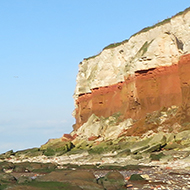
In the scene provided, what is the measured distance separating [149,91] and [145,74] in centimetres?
251

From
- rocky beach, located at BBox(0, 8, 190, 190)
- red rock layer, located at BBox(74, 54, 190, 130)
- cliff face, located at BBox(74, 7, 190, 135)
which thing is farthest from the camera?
cliff face, located at BBox(74, 7, 190, 135)

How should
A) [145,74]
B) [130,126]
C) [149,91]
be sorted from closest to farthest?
1. [130,126]
2. [149,91]
3. [145,74]

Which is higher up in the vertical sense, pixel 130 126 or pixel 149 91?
pixel 149 91

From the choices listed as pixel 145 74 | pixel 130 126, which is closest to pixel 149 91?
pixel 145 74

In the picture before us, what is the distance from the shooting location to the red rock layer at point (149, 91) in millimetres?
40844

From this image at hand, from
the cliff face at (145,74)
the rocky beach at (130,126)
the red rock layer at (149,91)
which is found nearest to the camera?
the rocky beach at (130,126)

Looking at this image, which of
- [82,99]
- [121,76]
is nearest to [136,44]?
[121,76]

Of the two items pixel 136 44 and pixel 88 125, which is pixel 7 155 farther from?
pixel 136 44

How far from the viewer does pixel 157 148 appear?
31.2 meters

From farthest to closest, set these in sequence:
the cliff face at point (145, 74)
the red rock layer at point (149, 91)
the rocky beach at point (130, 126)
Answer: the cliff face at point (145, 74) → the red rock layer at point (149, 91) → the rocky beach at point (130, 126)

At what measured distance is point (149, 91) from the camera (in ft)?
156

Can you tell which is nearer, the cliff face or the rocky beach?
the rocky beach

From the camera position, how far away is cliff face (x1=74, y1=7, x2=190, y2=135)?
43.9 meters

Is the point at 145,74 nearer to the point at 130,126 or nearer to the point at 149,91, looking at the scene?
the point at 149,91
